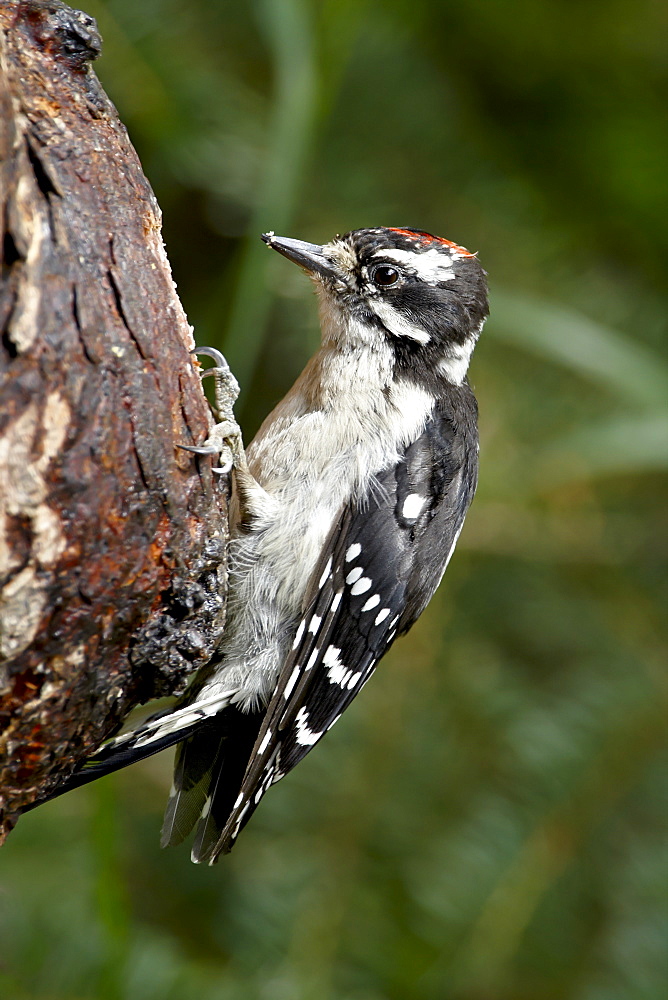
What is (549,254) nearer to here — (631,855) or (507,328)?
(507,328)

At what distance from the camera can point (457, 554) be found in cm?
310

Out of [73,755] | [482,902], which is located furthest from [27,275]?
[482,902]

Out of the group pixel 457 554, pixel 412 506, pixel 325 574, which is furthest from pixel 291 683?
pixel 457 554

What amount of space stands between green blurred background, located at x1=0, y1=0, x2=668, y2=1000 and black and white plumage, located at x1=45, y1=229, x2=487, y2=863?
10.4 inches

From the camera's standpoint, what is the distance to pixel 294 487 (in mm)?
2104

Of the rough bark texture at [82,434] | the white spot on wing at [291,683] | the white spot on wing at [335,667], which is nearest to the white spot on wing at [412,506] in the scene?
the white spot on wing at [335,667]

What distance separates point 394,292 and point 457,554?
108 cm

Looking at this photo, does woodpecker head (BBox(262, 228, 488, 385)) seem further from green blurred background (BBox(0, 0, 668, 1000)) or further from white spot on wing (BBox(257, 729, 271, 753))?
white spot on wing (BBox(257, 729, 271, 753))

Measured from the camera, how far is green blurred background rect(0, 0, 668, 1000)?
250 cm

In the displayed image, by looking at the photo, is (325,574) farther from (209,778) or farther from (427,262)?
(427,262)

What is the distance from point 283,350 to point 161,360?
1934mm

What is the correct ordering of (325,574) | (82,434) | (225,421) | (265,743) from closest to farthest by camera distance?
(82,434)
(225,421)
(265,743)
(325,574)

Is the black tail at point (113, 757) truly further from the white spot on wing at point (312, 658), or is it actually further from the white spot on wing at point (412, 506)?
the white spot on wing at point (412, 506)

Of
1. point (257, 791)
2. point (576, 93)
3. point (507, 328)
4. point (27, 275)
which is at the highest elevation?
point (576, 93)
